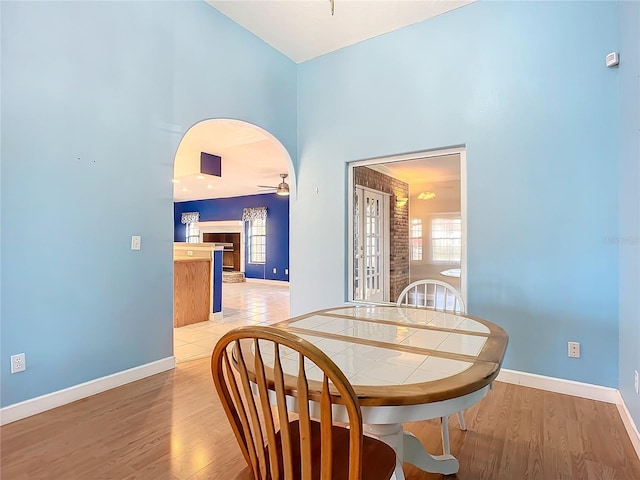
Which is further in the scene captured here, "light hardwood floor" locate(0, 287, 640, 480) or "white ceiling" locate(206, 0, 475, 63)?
"white ceiling" locate(206, 0, 475, 63)

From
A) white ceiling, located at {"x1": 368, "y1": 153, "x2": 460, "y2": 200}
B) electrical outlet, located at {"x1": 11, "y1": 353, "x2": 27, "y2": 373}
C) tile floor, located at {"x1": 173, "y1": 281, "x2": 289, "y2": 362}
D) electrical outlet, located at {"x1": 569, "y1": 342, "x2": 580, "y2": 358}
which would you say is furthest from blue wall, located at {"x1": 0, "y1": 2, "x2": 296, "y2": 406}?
electrical outlet, located at {"x1": 569, "y1": 342, "x2": 580, "y2": 358}

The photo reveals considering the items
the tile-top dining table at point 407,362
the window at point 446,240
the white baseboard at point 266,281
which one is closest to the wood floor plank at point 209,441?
the tile-top dining table at point 407,362

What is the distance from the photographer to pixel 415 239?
4730 millimetres

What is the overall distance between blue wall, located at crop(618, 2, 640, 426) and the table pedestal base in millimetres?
1142

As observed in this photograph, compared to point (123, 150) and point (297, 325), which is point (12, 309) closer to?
point (123, 150)

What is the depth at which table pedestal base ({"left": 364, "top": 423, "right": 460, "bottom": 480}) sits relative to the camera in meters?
1.22

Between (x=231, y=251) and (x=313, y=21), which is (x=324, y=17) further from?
(x=231, y=251)

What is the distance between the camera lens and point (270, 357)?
1.18m

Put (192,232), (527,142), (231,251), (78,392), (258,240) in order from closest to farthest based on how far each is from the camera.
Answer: (78,392)
(527,142)
(258,240)
(231,251)
(192,232)

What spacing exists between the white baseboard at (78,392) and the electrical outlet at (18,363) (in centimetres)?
20

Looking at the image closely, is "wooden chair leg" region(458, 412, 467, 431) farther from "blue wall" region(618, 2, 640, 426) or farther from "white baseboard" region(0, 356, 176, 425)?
"white baseboard" region(0, 356, 176, 425)

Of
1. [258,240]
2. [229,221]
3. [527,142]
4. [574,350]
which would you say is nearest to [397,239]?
[527,142]

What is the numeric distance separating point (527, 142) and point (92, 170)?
322cm

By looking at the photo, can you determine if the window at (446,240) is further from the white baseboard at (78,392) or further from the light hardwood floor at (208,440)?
the white baseboard at (78,392)
